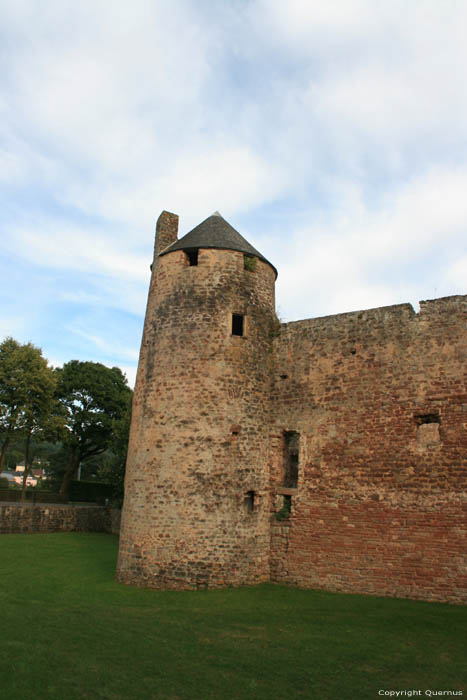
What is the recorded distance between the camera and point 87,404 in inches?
1554

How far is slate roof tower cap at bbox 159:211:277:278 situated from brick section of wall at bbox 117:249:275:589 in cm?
24

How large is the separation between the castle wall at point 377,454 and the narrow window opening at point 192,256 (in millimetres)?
3995

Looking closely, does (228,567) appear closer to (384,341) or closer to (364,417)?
(364,417)

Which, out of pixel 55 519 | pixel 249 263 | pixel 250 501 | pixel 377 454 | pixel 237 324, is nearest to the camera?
pixel 377 454

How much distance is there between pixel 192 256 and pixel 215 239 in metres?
0.89

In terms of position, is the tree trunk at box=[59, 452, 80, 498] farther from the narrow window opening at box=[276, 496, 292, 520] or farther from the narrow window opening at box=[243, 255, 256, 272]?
the narrow window opening at box=[243, 255, 256, 272]

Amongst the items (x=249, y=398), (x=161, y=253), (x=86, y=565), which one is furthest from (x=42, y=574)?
(x=161, y=253)

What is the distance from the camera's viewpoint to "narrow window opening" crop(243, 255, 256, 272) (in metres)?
16.5

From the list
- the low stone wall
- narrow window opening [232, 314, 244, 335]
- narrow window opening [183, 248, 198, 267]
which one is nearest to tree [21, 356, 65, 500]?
the low stone wall

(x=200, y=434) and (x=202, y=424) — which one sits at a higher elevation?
(x=202, y=424)

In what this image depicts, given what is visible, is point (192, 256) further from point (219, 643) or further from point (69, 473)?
point (69, 473)

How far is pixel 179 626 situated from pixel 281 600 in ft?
10.6

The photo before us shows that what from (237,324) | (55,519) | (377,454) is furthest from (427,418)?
(55,519)

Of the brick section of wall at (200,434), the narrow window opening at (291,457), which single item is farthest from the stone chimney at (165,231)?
the narrow window opening at (291,457)
